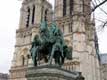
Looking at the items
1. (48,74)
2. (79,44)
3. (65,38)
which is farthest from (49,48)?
(65,38)

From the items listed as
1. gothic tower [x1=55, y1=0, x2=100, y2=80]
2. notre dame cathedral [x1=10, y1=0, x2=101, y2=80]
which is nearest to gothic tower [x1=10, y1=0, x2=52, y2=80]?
notre dame cathedral [x1=10, y1=0, x2=101, y2=80]

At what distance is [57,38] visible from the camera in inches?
583

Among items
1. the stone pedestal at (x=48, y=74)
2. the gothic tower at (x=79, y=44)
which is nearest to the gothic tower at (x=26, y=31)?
the gothic tower at (x=79, y=44)

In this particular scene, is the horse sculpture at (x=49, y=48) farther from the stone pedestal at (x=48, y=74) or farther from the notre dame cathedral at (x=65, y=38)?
the notre dame cathedral at (x=65, y=38)

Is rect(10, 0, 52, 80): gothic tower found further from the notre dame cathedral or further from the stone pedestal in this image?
the stone pedestal

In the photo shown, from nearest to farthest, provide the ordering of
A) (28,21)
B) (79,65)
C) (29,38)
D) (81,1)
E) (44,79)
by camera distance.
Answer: (81,1)
(44,79)
(79,65)
(29,38)
(28,21)

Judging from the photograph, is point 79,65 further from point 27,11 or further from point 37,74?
point 37,74

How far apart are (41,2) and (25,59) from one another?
12.6 meters

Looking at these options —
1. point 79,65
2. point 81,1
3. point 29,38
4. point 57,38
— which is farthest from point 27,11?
point 81,1

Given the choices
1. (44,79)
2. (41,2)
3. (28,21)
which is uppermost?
(41,2)

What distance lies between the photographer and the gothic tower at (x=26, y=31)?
4806 centimetres

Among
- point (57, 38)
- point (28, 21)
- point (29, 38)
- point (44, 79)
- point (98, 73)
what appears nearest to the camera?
point (44, 79)

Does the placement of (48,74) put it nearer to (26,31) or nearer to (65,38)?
(65,38)

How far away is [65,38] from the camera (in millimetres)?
45344
